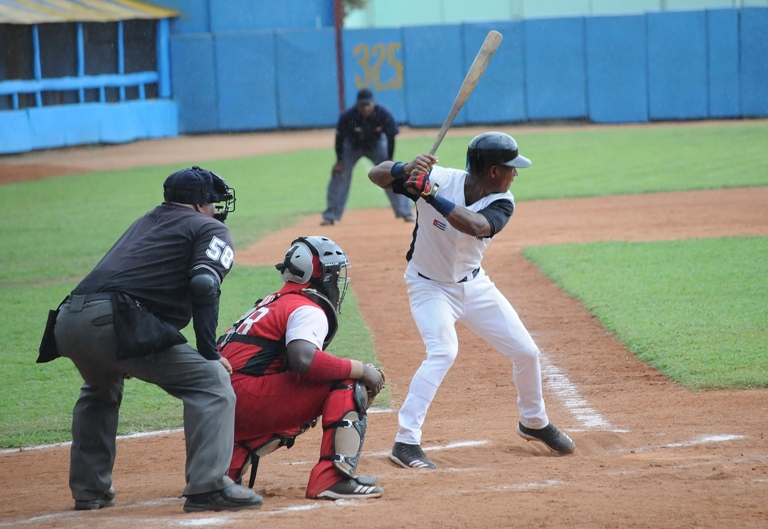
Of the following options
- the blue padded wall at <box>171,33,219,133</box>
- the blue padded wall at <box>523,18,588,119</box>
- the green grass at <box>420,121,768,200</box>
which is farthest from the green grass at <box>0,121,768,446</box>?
the blue padded wall at <box>171,33,219,133</box>

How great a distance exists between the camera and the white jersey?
4949 mm

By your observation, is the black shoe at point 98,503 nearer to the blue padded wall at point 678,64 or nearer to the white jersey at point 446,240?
the white jersey at point 446,240

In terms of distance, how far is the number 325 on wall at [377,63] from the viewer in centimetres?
2842

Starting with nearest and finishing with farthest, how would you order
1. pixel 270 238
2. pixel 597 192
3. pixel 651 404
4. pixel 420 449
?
pixel 420 449 → pixel 651 404 → pixel 270 238 → pixel 597 192

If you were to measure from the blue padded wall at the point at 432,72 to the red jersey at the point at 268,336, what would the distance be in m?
23.9

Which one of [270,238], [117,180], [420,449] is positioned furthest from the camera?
[117,180]

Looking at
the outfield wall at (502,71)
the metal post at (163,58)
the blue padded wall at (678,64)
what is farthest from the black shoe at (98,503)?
the metal post at (163,58)

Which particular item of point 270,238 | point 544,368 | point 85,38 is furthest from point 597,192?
point 85,38

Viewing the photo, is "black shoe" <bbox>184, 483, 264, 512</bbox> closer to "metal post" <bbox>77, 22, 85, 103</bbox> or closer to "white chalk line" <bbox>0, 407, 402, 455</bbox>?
"white chalk line" <bbox>0, 407, 402, 455</bbox>

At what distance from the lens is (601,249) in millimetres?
11094

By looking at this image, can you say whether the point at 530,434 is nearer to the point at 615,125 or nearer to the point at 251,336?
the point at 251,336

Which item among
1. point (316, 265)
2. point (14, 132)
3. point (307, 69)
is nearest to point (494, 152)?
point (316, 265)

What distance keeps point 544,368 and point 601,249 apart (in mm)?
4520

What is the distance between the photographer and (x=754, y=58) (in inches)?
1017
